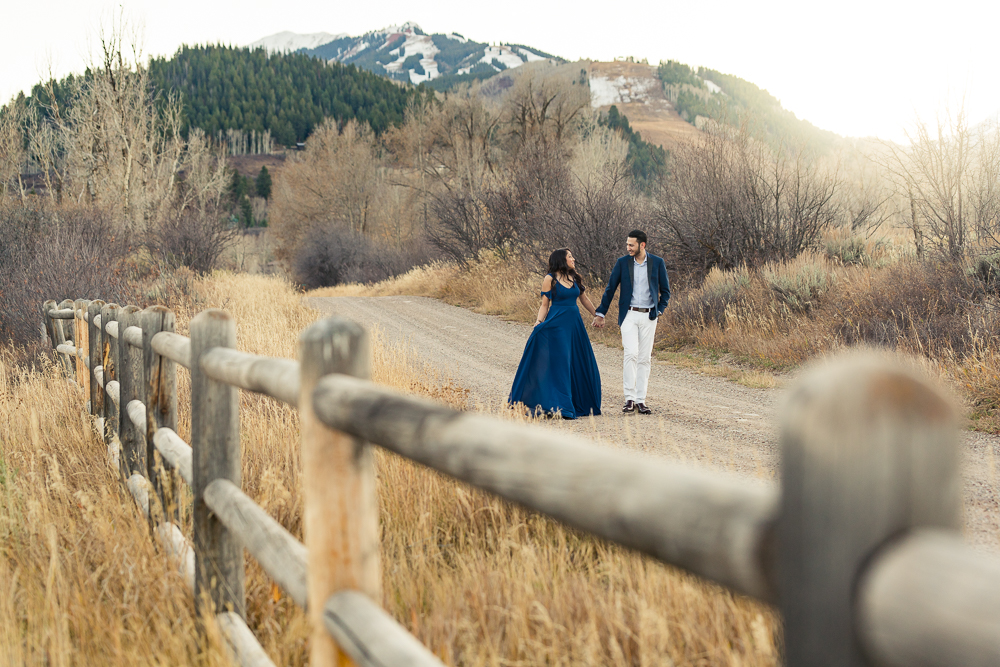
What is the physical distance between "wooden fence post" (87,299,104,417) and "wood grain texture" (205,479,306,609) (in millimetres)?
3921

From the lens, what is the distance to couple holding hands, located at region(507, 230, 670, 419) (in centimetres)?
777

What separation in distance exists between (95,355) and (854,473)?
6514mm

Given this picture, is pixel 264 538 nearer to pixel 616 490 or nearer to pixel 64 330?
pixel 616 490

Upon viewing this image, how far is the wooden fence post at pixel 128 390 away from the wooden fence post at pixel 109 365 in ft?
2.00

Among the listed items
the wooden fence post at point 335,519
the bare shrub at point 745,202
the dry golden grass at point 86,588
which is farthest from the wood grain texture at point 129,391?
the bare shrub at point 745,202

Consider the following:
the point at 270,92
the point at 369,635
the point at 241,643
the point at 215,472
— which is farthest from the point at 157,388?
the point at 270,92

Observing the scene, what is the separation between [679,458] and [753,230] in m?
10.7

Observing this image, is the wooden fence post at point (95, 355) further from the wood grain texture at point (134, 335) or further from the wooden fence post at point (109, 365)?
the wood grain texture at point (134, 335)

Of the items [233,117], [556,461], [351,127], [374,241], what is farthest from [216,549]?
[233,117]

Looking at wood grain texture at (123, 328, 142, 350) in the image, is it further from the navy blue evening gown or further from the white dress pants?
the white dress pants

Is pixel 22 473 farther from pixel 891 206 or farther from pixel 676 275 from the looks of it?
pixel 891 206

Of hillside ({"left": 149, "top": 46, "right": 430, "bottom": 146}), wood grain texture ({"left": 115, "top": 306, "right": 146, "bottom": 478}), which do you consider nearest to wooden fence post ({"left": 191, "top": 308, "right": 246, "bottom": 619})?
wood grain texture ({"left": 115, "top": 306, "right": 146, "bottom": 478})

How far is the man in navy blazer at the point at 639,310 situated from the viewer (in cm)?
779

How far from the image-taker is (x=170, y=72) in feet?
400
